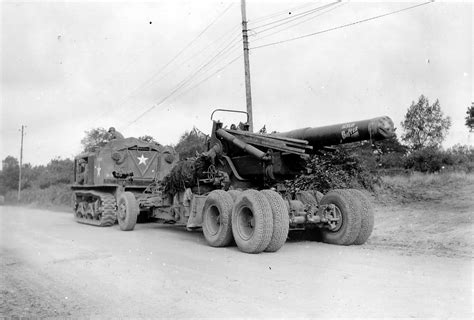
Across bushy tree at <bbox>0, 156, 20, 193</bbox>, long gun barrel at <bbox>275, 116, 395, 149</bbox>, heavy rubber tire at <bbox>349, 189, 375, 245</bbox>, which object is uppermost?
bushy tree at <bbox>0, 156, 20, 193</bbox>

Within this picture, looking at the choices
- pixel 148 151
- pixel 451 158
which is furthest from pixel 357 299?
pixel 451 158

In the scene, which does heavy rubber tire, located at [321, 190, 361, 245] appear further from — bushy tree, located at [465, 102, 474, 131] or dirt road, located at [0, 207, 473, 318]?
bushy tree, located at [465, 102, 474, 131]

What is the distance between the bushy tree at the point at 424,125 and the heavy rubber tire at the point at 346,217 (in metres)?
28.0

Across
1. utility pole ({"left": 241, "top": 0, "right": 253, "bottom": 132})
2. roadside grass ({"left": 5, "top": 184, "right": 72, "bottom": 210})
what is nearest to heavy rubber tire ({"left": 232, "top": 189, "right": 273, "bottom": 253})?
utility pole ({"left": 241, "top": 0, "right": 253, "bottom": 132})

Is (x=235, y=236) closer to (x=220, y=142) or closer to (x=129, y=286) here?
(x=220, y=142)

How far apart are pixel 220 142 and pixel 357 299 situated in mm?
6221

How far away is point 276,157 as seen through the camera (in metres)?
9.55

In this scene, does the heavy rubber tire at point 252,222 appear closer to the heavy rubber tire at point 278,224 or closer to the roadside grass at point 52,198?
the heavy rubber tire at point 278,224

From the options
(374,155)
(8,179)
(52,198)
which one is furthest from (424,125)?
(8,179)

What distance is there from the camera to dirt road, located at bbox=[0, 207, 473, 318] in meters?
4.82

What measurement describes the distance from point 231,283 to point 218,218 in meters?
3.85

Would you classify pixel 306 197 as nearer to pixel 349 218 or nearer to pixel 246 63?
pixel 349 218

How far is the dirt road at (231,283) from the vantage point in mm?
4824

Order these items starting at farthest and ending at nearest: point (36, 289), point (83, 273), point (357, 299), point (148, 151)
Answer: point (148, 151) → point (83, 273) → point (36, 289) → point (357, 299)
